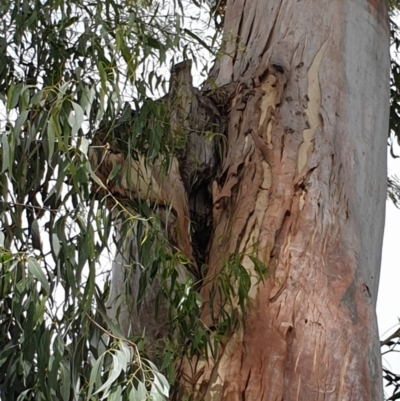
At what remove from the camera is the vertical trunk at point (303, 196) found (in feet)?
6.89

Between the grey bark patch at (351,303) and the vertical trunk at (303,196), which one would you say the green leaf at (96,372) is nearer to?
the vertical trunk at (303,196)

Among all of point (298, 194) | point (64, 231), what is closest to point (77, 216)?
point (64, 231)

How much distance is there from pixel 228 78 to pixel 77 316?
1.03 metres

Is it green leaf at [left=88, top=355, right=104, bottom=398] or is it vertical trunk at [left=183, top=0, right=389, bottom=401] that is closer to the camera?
green leaf at [left=88, top=355, right=104, bottom=398]

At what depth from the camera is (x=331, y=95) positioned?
2.50 meters

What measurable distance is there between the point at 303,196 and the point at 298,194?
0.01 metres

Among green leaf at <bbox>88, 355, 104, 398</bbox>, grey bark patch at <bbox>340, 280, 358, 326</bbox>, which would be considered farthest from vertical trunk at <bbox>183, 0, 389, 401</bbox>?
green leaf at <bbox>88, 355, 104, 398</bbox>

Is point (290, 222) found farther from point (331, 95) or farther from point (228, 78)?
point (228, 78)

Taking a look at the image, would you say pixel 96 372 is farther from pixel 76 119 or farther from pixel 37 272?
pixel 76 119

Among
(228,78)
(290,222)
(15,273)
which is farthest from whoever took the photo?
(228,78)

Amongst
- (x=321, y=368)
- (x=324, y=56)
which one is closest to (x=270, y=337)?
(x=321, y=368)

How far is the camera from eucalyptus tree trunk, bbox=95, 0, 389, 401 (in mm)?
2105

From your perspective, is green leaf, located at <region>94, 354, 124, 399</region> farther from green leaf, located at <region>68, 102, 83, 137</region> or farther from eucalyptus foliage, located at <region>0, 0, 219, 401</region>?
green leaf, located at <region>68, 102, 83, 137</region>

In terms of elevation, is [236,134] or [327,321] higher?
[236,134]
